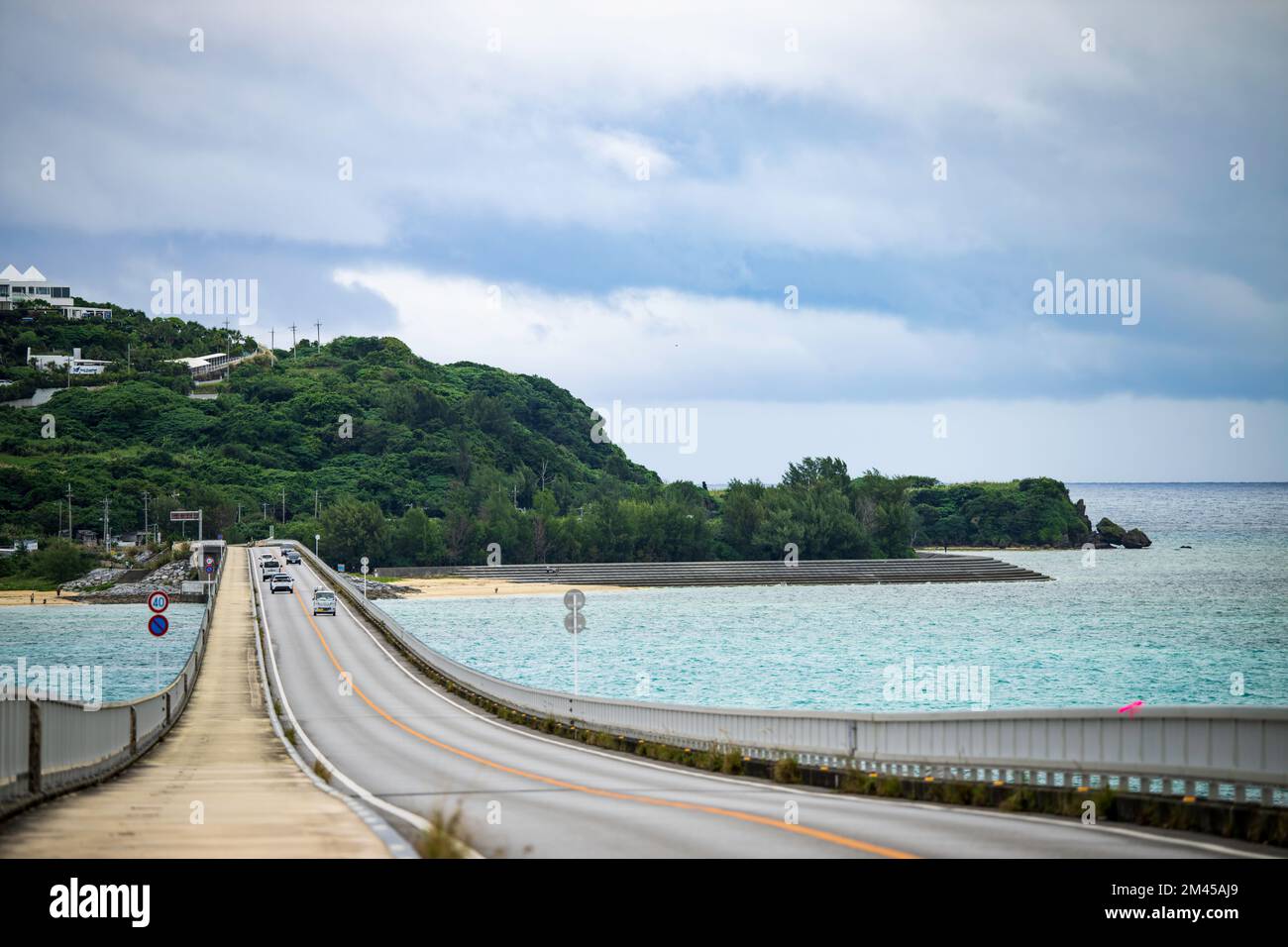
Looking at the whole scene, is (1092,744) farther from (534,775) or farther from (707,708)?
(707,708)

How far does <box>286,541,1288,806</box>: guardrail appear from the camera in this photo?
44.6ft

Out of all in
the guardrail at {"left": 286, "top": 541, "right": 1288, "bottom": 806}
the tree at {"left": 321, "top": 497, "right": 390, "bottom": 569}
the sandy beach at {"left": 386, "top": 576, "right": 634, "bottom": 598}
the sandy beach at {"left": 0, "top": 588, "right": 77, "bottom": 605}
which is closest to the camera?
the guardrail at {"left": 286, "top": 541, "right": 1288, "bottom": 806}

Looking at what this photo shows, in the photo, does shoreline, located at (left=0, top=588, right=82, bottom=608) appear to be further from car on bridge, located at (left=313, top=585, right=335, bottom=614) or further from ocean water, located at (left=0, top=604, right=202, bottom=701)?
car on bridge, located at (left=313, top=585, right=335, bottom=614)

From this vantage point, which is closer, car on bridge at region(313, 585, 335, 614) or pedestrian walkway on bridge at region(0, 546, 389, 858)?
pedestrian walkway on bridge at region(0, 546, 389, 858)

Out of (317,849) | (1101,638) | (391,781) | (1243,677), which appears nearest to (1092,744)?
(317,849)

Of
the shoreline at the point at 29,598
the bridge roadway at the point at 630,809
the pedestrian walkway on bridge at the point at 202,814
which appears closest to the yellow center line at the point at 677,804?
the bridge roadway at the point at 630,809

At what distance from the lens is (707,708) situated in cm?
2922

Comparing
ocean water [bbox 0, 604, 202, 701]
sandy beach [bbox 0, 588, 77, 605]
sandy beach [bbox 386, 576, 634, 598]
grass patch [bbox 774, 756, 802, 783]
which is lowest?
ocean water [bbox 0, 604, 202, 701]

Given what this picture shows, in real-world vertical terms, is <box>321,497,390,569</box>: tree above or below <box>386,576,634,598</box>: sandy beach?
above

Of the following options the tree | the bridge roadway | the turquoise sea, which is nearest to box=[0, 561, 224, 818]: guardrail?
the bridge roadway

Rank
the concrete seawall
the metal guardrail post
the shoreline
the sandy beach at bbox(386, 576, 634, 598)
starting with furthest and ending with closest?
the concrete seawall, the sandy beach at bbox(386, 576, 634, 598), the shoreline, the metal guardrail post

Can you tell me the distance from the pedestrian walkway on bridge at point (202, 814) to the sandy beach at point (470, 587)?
114656 mm

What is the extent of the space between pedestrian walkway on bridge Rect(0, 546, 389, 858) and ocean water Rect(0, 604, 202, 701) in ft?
161

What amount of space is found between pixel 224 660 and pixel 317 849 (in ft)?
176
